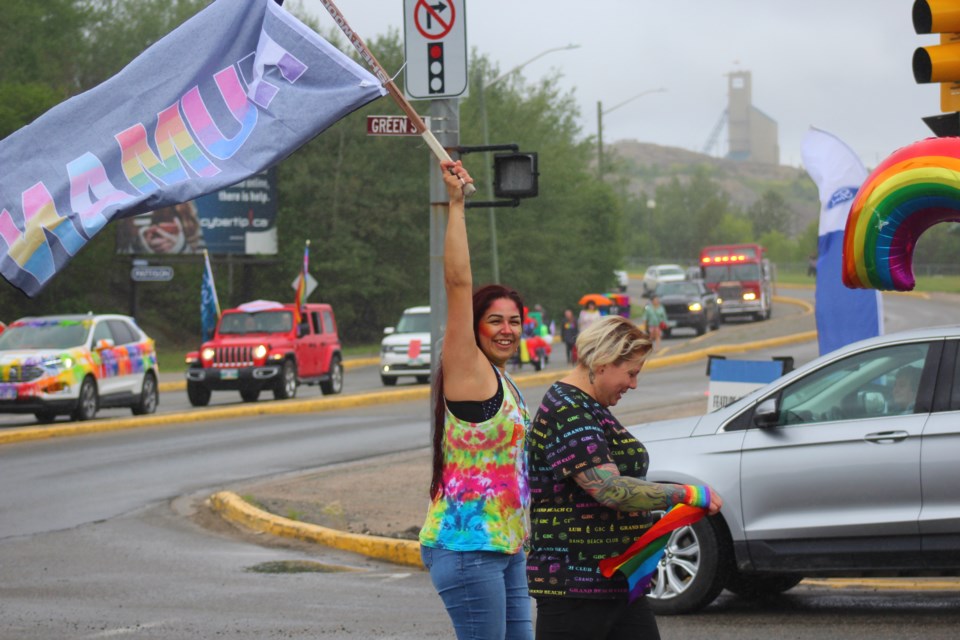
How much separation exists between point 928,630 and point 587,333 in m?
4.40

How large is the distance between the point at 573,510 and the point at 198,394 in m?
24.8

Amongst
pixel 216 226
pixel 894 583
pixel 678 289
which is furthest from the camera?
pixel 678 289

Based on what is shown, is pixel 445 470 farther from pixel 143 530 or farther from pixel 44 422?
pixel 44 422

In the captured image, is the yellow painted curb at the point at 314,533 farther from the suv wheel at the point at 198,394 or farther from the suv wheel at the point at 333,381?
the suv wheel at the point at 333,381

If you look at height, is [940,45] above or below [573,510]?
above

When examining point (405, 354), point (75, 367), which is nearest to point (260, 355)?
point (75, 367)

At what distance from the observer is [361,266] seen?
195 ft

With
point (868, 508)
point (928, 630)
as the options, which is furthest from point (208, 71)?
point (928, 630)

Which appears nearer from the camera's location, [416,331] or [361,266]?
[416,331]

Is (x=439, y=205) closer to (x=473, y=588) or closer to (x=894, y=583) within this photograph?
(x=894, y=583)

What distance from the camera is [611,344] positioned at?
4.94 m

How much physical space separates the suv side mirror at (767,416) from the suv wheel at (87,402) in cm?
1697

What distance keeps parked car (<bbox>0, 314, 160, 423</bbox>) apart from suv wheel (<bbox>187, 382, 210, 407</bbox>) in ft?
6.61

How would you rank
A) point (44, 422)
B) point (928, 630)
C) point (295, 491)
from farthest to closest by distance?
point (44, 422) → point (295, 491) → point (928, 630)
